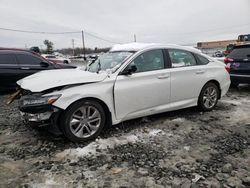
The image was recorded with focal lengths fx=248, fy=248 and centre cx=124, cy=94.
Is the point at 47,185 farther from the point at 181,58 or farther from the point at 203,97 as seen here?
the point at 203,97

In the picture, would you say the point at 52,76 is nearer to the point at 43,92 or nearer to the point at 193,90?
the point at 43,92

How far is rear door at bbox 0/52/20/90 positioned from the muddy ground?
108 inches

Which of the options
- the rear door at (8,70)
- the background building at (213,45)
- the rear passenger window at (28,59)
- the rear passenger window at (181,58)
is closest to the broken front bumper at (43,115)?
the rear passenger window at (181,58)

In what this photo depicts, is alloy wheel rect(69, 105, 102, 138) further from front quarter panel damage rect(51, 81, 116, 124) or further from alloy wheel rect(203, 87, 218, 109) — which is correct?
alloy wheel rect(203, 87, 218, 109)

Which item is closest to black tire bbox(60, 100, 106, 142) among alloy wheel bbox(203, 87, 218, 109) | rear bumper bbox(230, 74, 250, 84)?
alloy wheel bbox(203, 87, 218, 109)

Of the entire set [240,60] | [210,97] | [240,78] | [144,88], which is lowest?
[210,97]

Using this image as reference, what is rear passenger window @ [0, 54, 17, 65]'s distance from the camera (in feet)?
24.8

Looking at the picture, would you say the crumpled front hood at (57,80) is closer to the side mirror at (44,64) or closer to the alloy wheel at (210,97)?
the alloy wheel at (210,97)

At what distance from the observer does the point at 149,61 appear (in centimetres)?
467

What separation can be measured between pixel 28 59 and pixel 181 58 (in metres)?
5.18

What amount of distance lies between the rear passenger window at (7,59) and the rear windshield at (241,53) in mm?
6823

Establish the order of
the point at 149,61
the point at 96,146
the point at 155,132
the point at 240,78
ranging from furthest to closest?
the point at 240,78 → the point at 149,61 → the point at 155,132 → the point at 96,146

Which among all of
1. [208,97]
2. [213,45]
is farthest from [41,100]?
[213,45]

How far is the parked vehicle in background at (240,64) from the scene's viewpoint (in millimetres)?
7246
